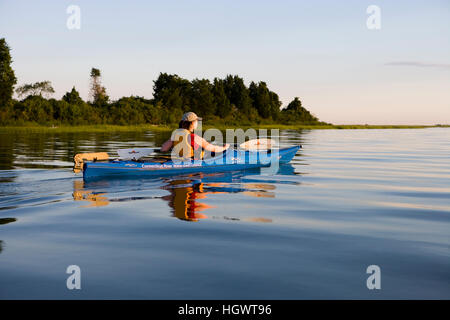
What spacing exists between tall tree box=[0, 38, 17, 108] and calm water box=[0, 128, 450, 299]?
4489 centimetres

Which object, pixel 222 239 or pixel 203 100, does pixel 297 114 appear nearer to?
pixel 203 100

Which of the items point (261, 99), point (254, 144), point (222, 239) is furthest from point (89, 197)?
point (261, 99)

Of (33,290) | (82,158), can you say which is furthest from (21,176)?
(33,290)

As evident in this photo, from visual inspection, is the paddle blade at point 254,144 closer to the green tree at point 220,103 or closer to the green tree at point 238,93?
the green tree at point 220,103

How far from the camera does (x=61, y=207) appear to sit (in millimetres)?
7426

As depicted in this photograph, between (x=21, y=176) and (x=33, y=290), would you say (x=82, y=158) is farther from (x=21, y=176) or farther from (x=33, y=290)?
(x=33, y=290)

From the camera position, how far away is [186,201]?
8.09 meters

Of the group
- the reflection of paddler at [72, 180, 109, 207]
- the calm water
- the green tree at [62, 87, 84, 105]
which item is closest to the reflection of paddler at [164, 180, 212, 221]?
the calm water

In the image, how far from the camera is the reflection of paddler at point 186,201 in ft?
22.5

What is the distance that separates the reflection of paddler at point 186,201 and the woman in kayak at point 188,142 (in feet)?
3.60

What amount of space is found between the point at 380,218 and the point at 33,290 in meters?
5.01

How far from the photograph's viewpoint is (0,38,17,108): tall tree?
49.5 meters

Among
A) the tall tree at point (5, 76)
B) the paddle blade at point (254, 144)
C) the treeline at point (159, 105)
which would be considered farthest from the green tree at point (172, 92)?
the paddle blade at point (254, 144)

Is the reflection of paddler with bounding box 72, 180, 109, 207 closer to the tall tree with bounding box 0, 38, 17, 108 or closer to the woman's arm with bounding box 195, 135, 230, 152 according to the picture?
the woman's arm with bounding box 195, 135, 230, 152
